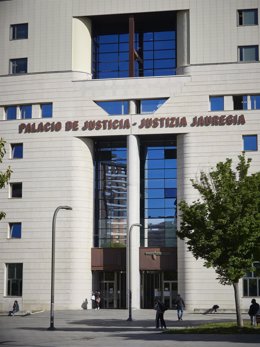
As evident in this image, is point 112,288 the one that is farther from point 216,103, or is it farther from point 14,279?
point 216,103

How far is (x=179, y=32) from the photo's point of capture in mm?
61125

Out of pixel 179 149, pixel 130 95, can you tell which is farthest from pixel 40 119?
pixel 179 149

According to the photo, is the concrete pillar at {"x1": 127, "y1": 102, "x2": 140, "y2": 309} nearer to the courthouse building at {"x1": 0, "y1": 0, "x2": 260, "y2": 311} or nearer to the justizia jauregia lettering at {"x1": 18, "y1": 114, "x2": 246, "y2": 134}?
the courthouse building at {"x1": 0, "y1": 0, "x2": 260, "y2": 311}

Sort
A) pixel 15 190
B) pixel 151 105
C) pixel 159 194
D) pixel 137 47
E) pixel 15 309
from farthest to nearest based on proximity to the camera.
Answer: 1. pixel 137 47
2. pixel 15 190
3. pixel 159 194
4. pixel 151 105
5. pixel 15 309

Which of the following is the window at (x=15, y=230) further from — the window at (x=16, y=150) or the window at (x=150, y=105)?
the window at (x=150, y=105)

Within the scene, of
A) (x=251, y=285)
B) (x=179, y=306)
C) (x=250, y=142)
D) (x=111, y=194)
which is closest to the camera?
(x=179, y=306)

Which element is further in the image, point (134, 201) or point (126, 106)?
point (126, 106)

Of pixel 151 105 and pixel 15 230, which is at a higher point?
pixel 151 105

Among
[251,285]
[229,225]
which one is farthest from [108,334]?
[251,285]

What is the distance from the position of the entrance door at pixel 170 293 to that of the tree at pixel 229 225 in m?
22.9

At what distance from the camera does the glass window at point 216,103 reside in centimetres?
5850

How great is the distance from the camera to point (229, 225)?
36625 millimetres

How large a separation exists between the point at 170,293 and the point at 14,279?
1407 cm

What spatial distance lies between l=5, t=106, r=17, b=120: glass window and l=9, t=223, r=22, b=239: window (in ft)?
32.5
